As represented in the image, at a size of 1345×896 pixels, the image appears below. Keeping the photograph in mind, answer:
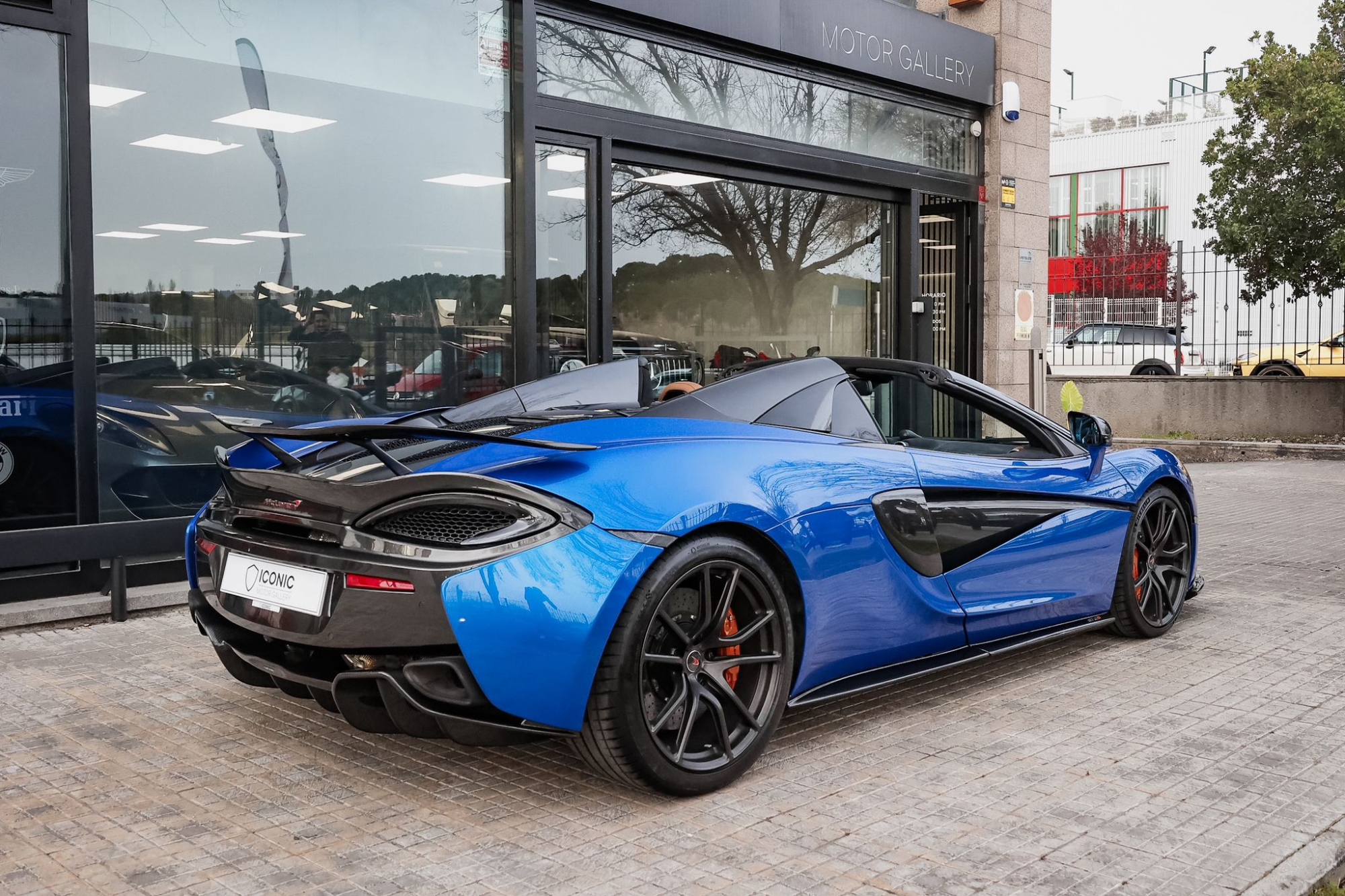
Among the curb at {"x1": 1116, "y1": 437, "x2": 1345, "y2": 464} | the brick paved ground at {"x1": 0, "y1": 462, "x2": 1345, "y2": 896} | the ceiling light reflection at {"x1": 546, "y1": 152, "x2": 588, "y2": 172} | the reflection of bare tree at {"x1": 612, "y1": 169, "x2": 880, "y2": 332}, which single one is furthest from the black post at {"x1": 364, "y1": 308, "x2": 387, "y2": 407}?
the curb at {"x1": 1116, "y1": 437, "x2": 1345, "y2": 464}

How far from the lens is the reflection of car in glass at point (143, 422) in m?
5.79

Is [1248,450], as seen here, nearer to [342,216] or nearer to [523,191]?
[523,191]

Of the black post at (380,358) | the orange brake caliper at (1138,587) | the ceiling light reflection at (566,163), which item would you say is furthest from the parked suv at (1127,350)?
the orange brake caliper at (1138,587)

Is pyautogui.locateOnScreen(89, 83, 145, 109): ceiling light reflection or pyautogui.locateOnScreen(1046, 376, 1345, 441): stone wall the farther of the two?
pyautogui.locateOnScreen(1046, 376, 1345, 441): stone wall

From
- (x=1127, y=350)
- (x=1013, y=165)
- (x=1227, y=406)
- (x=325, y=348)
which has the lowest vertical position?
(x=1227, y=406)

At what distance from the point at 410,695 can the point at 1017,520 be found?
2.38m

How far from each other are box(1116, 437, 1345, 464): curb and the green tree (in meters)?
2.26

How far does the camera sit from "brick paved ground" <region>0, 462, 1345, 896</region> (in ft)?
9.16

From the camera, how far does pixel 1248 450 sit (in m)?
15.8

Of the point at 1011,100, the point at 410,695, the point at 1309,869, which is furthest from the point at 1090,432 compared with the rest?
the point at 1011,100

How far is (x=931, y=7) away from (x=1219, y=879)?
1069cm

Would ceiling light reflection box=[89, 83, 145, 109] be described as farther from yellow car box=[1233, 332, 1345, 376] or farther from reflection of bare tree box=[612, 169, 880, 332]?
yellow car box=[1233, 332, 1345, 376]

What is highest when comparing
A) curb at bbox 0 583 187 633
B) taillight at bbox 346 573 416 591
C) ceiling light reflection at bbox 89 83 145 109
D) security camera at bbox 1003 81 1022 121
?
security camera at bbox 1003 81 1022 121

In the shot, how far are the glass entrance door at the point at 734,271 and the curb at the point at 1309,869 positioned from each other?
585 cm
